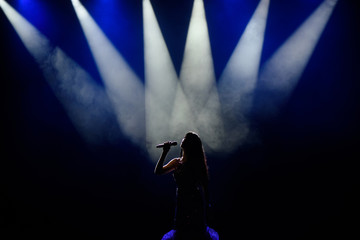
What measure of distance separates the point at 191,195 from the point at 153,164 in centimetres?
133

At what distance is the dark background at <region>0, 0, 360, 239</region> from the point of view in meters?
3.17

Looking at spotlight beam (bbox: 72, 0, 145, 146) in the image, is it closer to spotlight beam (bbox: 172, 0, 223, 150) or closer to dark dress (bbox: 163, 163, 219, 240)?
spotlight beam (bbox: 172, 0, 223, 150)

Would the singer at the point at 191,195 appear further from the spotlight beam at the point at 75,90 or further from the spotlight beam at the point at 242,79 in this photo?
the spotlight beam at the point at 75,90

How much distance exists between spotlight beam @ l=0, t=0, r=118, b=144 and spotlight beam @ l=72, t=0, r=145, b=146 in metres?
0.19

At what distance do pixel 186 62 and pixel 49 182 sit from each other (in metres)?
2.91

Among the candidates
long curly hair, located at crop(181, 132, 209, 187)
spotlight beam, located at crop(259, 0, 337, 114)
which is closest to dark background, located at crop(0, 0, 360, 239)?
spotlight beam, located at crop(259, 0, 337, 114)

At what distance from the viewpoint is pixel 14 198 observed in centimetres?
354

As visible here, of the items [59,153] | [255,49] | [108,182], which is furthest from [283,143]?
[59,153]

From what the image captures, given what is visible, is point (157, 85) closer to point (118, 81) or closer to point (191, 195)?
point (118, 81)

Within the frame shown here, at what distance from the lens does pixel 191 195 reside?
2.20m

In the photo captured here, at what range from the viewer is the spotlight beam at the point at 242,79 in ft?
10.8

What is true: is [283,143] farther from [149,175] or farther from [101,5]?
[101,5]

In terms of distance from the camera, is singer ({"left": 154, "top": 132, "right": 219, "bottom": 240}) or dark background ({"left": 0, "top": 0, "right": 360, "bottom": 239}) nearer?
singer ({"left": 154, "top": 132, "right": 219, "bottom": 240})

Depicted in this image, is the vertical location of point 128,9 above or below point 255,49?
above
